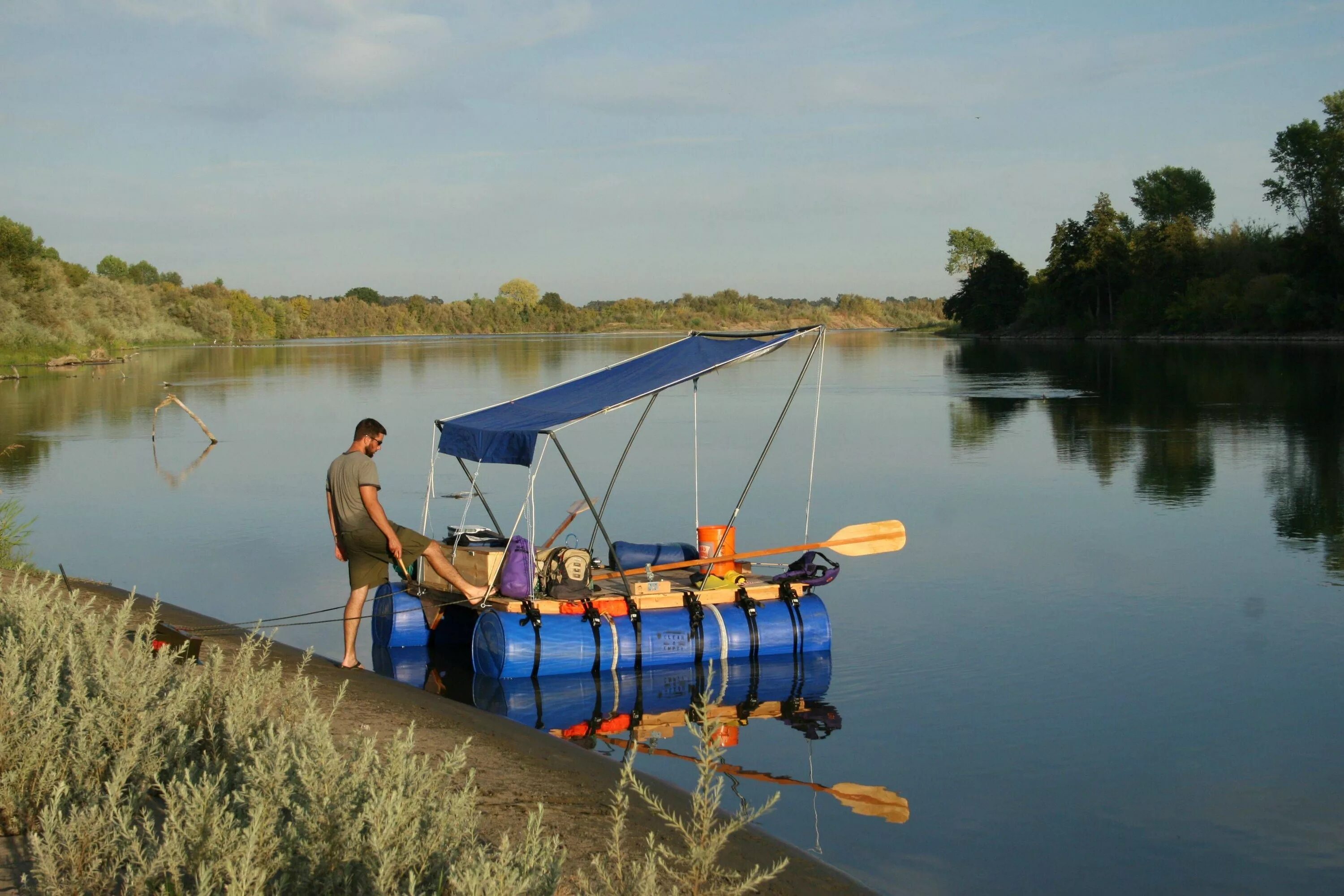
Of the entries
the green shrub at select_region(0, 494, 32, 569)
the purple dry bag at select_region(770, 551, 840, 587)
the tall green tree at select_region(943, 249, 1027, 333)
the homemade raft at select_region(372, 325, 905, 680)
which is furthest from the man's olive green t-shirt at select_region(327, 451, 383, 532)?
the tall green tree at select_region(943, 249, 1027, 333)

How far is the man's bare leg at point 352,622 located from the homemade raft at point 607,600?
1105mm

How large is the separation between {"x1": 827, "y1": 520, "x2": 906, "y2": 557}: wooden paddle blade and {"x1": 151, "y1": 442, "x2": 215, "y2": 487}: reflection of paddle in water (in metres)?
15.3

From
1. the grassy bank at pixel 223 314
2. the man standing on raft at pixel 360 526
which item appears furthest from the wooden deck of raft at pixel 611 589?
the grassy bank at pixel 223 314

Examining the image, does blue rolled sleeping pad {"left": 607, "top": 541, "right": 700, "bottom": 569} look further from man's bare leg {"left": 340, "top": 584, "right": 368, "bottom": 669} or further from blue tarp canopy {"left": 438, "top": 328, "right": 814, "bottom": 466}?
man's bare leg {"left": 340, "top": 584, "right": 368, "bottom": 669}

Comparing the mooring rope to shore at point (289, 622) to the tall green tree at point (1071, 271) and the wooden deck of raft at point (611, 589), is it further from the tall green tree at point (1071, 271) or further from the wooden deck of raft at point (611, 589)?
the tall green tree at point (1071, 271)

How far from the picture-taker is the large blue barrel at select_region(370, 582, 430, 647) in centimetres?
1223

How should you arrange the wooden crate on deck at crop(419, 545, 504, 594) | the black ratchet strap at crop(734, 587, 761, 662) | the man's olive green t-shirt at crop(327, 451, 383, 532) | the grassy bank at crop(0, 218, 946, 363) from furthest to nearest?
1. the grassy bank at crop(0, 218, 946, 363)
2. the wooden crate on deck at crop(419, 545, 504, 594)
3. the black ratchet strap at crop(734, 587, 761, 662)
4. the man's olive green t-shirt at crop(327, 451, 383, 532)

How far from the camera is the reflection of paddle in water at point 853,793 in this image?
803 centimetres

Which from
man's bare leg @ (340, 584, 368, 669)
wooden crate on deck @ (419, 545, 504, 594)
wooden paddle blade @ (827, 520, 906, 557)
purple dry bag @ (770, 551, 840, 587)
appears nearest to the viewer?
man's bare leg @ (340, 584, 368, 669)

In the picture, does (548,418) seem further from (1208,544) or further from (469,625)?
(1208,544)

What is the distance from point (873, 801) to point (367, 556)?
4848 mm

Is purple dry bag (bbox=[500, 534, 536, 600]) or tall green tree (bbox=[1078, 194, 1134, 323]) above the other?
tall green tree (bbox=[1078, 194, 1134, 323])

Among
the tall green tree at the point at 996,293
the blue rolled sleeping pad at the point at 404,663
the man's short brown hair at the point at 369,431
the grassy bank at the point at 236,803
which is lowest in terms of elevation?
the blue rolled sleeping pad at the point at 404,663

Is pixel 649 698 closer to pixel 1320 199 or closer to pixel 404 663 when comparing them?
pixel 404 663
